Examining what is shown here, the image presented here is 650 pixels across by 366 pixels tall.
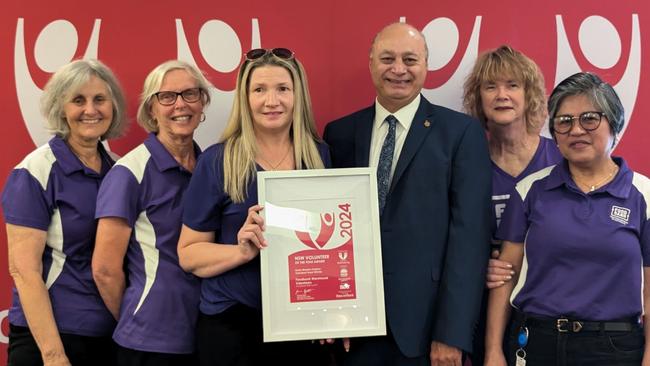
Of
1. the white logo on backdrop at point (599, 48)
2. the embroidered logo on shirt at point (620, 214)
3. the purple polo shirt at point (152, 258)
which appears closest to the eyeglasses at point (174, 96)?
the purple polo shirt at point (152, 258)

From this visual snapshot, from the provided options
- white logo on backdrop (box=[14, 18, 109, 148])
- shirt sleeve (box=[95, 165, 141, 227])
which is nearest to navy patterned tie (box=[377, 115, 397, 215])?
shirt sleeve (box=[95, 165, 141, 227])

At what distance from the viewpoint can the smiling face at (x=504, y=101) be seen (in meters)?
2.79

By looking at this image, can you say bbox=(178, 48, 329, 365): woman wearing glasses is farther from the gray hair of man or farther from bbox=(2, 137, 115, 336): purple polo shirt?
the gray hair of man

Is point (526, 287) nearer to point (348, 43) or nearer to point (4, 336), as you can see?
point (348, 43)

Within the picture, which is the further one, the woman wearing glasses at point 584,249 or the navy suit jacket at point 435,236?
the navy suit jacket at point 435,236

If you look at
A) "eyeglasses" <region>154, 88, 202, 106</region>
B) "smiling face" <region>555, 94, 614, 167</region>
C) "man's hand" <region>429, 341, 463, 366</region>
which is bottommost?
"man's hand" <region>429, 341, 463, 366</region>

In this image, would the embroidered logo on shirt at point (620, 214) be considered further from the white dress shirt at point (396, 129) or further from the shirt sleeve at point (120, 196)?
the shirt sleeve at point (120, 196)

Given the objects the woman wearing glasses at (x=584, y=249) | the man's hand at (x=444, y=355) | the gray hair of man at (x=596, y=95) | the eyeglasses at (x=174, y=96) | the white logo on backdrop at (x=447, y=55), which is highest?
the white logo on backdrop at (x=447, y=55)

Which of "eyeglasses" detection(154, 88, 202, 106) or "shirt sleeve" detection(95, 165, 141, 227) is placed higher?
"eyeglasses" detection(154, 88, 202, 106)

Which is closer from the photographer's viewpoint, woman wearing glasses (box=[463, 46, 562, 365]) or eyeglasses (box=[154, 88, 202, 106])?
eyeglasses (box=[154, 88, 202, 106])

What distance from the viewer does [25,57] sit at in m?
3.07

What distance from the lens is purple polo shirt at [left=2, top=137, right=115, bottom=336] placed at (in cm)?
249

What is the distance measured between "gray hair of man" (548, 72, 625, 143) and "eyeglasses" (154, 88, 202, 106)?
1.44m

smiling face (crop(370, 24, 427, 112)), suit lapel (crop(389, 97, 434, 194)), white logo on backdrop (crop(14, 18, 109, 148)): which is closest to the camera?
suit lapel (crop(389, 97, 434, 194))
